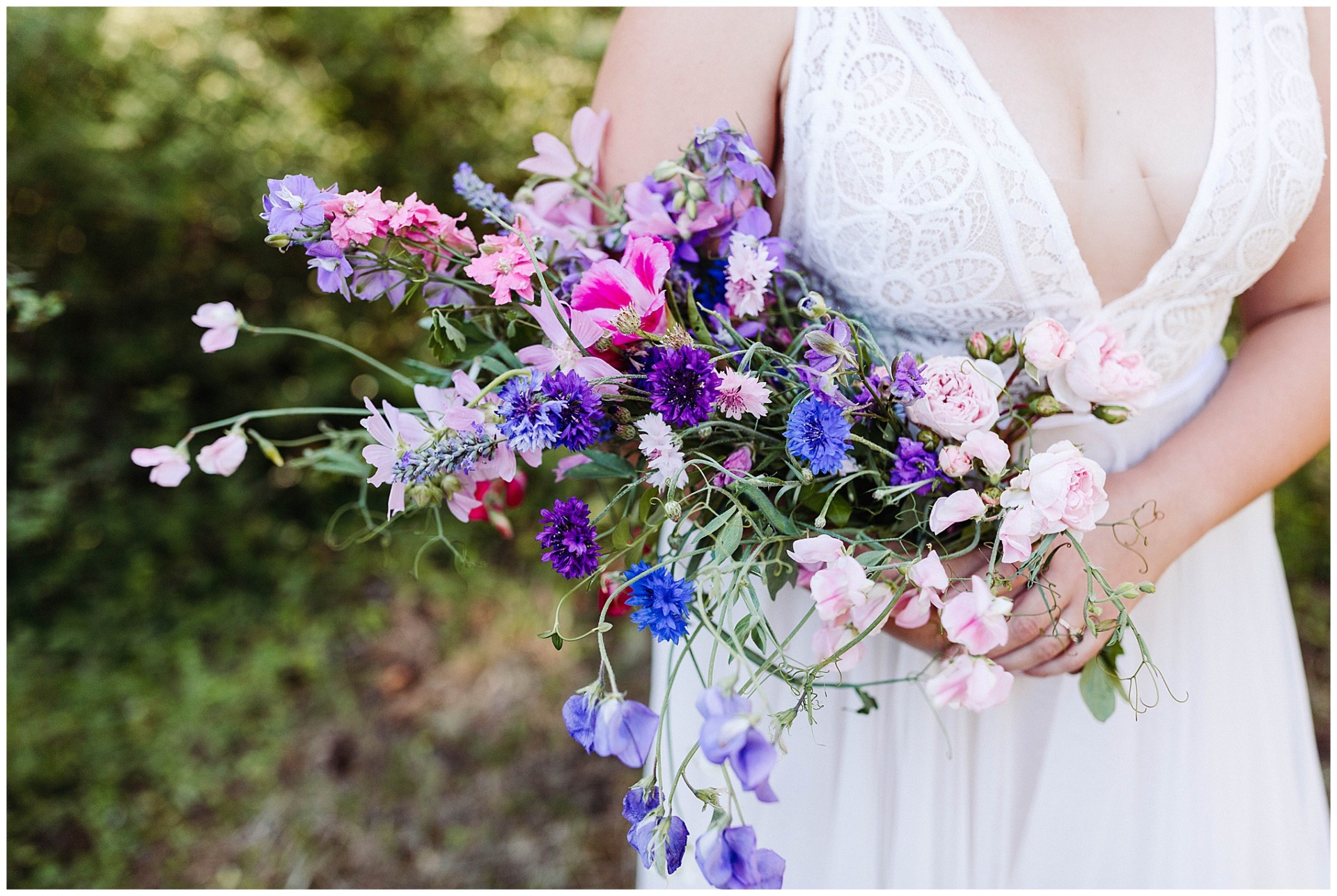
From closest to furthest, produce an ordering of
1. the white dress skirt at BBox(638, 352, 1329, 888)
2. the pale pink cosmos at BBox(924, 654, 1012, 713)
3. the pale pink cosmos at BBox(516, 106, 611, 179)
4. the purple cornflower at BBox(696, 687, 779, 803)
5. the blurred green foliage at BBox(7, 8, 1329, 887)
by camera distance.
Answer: the purple cornflower at BBox(696, 687, 779, 803) < the pale pink cosmos at BBox(924, 654, 1012, 713) < the pale pink cosmos at BBox(516, 106, 611, 179) < the white dress skirt at BBox(638, 352, 1329, 888) < the blurred green foliage at BBox(7, 8, 1329, 887)

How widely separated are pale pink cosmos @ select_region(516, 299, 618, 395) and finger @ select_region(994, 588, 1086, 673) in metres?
0.46

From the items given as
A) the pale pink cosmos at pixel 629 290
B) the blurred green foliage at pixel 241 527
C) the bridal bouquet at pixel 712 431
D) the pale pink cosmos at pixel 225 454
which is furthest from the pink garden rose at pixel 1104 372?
the blurred green foliage at pixel 241 527

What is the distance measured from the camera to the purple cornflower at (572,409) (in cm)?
57

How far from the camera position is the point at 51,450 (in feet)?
6.16

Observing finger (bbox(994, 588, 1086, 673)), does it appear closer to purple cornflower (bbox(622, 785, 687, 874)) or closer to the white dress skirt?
the white dress skirt

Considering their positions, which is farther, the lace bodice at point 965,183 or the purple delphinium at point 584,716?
the lace bodice at point 965,183

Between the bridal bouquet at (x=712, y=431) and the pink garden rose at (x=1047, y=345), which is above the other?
the pink garden rose at (x=1047, y=345)

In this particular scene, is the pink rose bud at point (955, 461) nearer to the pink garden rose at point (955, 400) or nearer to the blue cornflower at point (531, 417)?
the pink garden rose at point (955, 400)

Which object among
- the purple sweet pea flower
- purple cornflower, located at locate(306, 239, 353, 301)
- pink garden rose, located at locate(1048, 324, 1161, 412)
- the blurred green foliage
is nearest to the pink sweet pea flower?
purple cornflower, located at locate(306, 239, 353, 301)

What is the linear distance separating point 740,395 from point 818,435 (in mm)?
62

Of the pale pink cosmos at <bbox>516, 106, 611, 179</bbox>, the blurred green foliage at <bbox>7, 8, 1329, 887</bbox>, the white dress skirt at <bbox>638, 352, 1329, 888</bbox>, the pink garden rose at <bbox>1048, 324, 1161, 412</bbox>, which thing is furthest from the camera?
the blurred green foliage at <bbox>7, 8, 1329, 887</bbox>

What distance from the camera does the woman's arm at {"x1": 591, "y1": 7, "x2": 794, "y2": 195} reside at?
0.82m

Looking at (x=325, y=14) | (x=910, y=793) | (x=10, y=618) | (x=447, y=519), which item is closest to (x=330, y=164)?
(x=325, y=14)

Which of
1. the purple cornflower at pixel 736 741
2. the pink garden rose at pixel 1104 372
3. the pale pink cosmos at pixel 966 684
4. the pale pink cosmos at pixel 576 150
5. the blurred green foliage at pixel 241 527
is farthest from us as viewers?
the blurred green foliage at pixel 241 527
